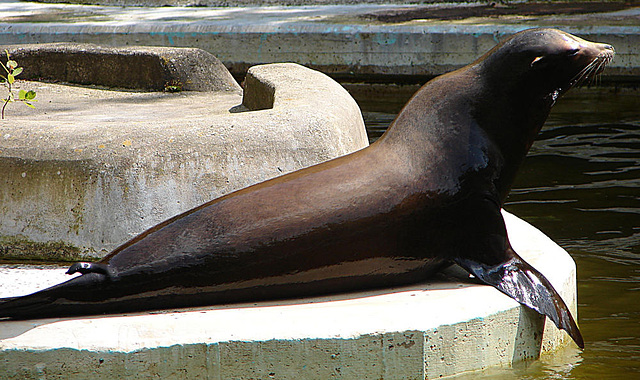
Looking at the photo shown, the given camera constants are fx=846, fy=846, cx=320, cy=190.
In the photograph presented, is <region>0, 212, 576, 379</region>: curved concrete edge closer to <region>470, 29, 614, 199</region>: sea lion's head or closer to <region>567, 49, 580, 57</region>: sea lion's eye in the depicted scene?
<region>470, 29, 614, 199</region>: sea lion's head

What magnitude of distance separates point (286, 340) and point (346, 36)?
7.54 m

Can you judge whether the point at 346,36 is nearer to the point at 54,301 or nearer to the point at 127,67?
the point at 127,67

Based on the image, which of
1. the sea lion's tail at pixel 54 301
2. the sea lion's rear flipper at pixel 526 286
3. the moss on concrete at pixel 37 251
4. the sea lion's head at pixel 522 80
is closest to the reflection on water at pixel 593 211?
the sea lion's rear flipper at pixel 526 286

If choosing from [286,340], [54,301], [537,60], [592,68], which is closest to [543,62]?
[537,60]

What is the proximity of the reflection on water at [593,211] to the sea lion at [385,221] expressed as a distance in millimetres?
225

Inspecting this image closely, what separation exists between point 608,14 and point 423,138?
26.6 ft

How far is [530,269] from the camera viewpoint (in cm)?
312

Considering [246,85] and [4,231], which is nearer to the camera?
[4,231]

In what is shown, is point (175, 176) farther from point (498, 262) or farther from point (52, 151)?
point (498, 262)

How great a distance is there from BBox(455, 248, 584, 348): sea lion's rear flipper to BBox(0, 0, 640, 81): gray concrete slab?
20.9 feet

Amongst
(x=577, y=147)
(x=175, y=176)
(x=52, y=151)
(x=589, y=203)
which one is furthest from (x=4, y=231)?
(x=577, y=147)

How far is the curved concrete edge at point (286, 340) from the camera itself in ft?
8.58

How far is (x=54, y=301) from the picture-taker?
283 cm

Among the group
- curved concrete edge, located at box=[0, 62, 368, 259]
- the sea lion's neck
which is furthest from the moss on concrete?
the sea lion's neck
